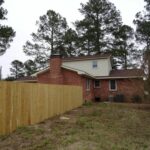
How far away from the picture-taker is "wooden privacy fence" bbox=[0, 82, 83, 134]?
29.4 ft

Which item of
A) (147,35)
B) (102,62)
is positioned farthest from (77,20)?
(102,62)

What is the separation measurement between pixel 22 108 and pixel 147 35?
28.6 m

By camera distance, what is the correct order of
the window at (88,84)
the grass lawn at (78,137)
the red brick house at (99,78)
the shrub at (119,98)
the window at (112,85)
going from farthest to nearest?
the window at (112,85) < the shrub at (119,98) < the window at (88,84) < the red brick house at (99,78) < the grass lawn at (78,137)

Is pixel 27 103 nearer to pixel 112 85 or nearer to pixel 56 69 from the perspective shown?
pixel 56 69

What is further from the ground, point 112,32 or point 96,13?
point 96,13

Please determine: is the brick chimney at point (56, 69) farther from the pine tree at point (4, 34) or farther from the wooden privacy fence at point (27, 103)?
the wooden privacy fence at point (27, 103)

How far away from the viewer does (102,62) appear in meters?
29.4

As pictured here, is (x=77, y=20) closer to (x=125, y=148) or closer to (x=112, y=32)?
(x=112, y=32)

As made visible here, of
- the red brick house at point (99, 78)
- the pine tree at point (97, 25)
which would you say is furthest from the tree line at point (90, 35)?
the red brick house at point (99, 78)

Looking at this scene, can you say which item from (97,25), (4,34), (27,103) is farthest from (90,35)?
(27,103)

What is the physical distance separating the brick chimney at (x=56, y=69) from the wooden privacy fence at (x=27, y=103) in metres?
9.42

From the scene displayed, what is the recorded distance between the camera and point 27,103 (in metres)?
10.6

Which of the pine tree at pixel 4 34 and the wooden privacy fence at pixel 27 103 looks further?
the pine tree at pixel 4 34

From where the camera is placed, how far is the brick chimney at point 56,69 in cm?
2508
